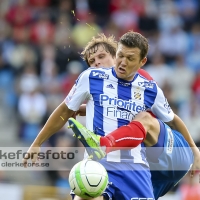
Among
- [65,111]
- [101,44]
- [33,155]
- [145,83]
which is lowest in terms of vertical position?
[33,155]

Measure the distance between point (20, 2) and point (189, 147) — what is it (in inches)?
369

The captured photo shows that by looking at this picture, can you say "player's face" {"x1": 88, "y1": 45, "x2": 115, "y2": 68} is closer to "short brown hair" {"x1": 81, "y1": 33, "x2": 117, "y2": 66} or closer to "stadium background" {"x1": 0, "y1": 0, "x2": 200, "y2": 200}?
"short brown hair" {"x1": 81, "y1": 33, "x2": 117, "y2": 66}

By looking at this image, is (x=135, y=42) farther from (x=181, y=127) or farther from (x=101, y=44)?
(x=181, y=127)

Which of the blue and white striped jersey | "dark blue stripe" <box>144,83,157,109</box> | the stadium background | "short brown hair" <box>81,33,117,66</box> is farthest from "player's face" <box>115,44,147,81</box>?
the stadium background

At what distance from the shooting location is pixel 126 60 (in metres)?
6.20

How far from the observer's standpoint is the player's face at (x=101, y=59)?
697 centimetres

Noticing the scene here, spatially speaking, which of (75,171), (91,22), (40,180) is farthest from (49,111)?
(75,171)

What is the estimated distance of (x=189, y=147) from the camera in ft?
22.7

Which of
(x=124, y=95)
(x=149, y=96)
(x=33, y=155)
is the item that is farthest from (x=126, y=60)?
(x=33, y=155)

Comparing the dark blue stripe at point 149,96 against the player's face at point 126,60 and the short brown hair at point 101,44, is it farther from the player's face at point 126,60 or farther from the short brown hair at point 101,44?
the short brown hair at point 101,44

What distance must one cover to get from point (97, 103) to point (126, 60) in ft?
1.74

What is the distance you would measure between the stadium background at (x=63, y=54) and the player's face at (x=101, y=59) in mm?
4265

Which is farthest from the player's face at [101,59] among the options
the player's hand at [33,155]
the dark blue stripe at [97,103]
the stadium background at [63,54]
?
the stadium background at [63,54]

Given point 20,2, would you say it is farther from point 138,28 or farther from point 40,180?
point 40,180
